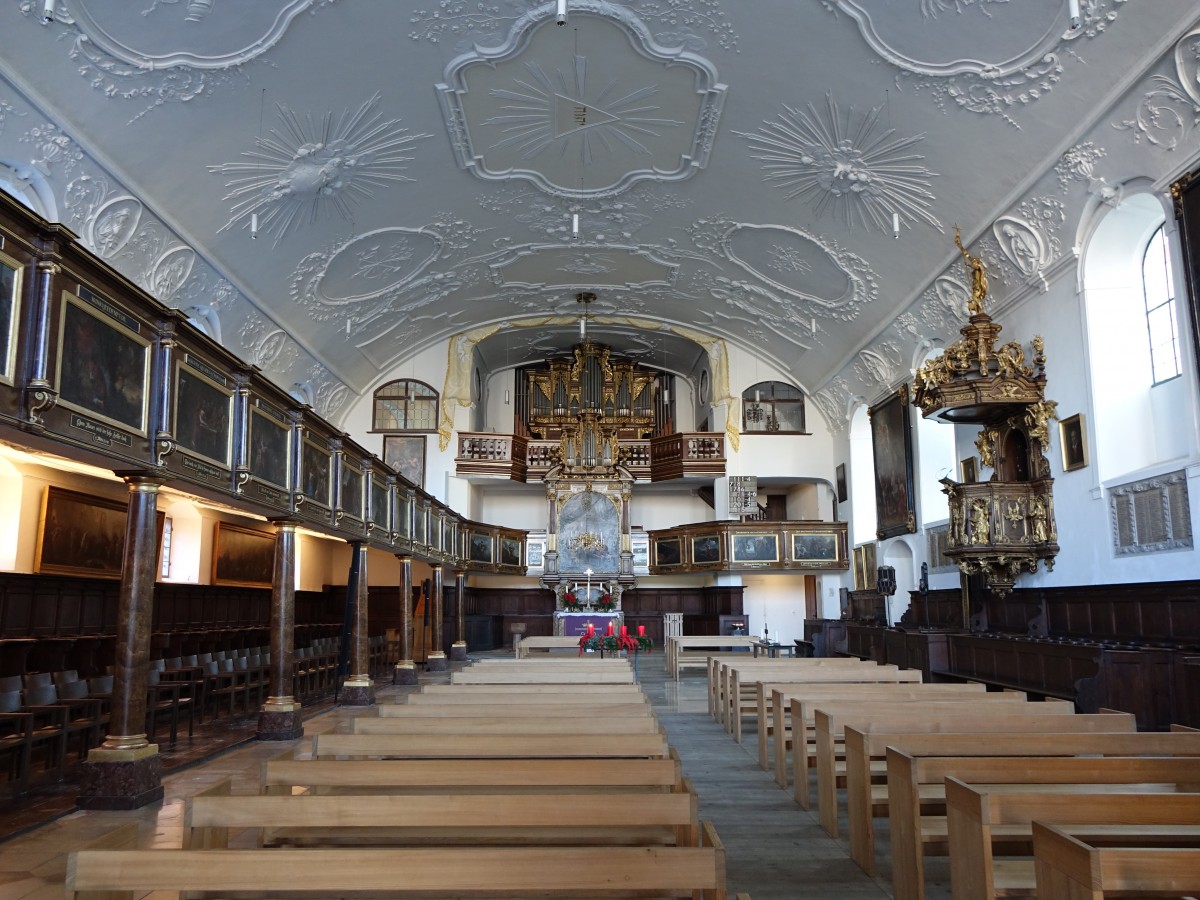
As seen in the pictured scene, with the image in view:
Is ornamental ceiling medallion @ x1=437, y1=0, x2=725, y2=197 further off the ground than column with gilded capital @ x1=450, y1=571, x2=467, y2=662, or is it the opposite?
ornamental ceiling medallion @ x1=437, y1=0, x2=725, y2=197

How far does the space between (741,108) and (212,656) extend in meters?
11.5

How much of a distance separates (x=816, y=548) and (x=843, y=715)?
749 inches

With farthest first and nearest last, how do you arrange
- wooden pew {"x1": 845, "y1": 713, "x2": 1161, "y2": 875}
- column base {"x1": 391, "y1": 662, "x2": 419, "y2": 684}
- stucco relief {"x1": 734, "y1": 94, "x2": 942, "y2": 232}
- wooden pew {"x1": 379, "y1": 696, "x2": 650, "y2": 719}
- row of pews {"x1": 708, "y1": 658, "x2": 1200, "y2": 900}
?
column base {"x1": 391, "y1": 662, "x2": 419, "y2": 684}, stucco relief {"x1": 734, "y1": 94, "x2": 942, "y2": 232}, wooden pew {"x1": 379, "y1": 696, "x2": 650, "y2": 719}, wooden pew {"x1": 845, "y1": 713, "x2": 1161, "y2": 875}, row of pews {"x1": 708, "y1": 658, "x2": 1200, "y2": 900}

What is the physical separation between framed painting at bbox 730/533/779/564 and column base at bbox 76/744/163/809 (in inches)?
755

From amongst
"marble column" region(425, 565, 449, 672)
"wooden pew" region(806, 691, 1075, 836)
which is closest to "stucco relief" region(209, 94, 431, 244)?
"marble column" region(425, 565, 449, 672)

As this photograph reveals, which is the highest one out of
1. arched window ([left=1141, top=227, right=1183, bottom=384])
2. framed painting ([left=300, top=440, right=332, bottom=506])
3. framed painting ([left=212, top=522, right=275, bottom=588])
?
arched window ([left=1141, top=227, right=1183, bottom=384])

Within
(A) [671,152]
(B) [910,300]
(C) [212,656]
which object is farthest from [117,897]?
(B) [910,300]

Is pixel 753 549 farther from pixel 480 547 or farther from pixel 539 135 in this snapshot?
pixel 539 135

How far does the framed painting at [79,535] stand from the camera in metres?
11.8

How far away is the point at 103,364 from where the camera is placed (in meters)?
6.38

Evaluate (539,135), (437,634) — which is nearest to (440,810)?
(539,135)

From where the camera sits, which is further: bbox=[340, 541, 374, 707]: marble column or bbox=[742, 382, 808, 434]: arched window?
bbox=[742, 382, 808, 434]: arched window

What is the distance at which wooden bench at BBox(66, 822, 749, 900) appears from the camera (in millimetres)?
2381

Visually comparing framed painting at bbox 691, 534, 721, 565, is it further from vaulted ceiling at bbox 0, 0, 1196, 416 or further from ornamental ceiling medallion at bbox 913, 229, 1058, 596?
ornamental ceiling medallion at bbox 913, 229, 1058, 596
